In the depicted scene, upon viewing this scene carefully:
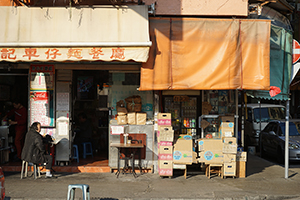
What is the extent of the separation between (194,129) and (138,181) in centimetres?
269

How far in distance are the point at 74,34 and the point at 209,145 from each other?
4.99 m

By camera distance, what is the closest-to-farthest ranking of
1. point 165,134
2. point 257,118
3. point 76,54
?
point 76,54 < point 165,134 < point 257,118

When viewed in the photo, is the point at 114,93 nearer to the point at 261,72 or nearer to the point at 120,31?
the point at 120,31

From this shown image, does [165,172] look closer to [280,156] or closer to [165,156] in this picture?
[165,156]

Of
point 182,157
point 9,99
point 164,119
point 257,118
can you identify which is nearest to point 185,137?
point 182,157

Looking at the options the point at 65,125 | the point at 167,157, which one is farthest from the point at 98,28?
the point at 167,157

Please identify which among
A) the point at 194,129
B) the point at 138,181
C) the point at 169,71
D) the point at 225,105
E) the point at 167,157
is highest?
the point at 169,71

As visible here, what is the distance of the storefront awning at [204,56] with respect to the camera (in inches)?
359

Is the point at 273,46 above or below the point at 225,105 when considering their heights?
above

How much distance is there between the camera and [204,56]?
30.1 ft

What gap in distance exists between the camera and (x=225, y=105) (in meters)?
10.6

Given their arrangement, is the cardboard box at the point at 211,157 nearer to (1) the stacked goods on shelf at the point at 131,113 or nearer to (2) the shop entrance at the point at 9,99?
(1) the stacked goods on shelf at the point at 131,113

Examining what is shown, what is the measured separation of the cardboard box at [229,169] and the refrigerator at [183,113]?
1.57 m

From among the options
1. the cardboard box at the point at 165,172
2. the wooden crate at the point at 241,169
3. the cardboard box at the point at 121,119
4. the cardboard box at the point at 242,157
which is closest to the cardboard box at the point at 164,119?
the cardboard box at the point at 121,119
